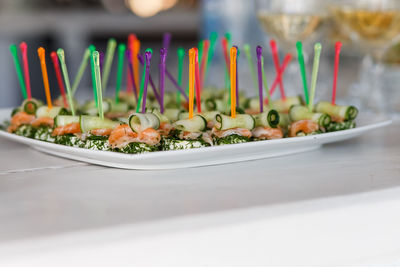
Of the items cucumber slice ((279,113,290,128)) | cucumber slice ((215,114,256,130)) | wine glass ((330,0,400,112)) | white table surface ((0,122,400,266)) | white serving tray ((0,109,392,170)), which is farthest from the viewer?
wine glass ((330,0,400,112))

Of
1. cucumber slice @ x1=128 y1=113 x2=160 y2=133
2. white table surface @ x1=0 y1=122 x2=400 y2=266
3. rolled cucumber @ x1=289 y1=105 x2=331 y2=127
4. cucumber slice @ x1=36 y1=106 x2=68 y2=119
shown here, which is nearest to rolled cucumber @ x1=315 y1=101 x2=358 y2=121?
rolled cucumber @ x1=289 y1=105 x2=331 y2=127

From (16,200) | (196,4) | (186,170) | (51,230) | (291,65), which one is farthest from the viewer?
(196,4)

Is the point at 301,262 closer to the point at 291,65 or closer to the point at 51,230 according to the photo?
the point at 51,230

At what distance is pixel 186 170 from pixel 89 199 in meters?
0.17

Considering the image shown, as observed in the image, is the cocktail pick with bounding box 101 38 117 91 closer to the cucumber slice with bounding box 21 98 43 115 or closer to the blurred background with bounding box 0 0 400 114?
the cucumber slice with bounding box 21 98 43 115

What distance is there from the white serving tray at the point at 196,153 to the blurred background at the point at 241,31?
1.72ft

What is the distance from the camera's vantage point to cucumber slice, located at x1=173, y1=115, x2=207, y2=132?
882mm

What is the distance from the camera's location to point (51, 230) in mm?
580

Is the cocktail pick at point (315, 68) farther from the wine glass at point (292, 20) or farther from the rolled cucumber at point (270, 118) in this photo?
the wine glass at point (292, 20)

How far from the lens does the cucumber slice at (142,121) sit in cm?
83

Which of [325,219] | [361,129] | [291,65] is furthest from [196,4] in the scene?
[325,219]

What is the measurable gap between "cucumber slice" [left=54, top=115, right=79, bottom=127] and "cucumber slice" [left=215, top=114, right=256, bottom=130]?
22 cm

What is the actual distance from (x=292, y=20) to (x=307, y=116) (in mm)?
595

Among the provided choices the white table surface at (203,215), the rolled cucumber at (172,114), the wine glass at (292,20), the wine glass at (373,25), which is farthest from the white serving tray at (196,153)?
the wine glass at (292,20)
